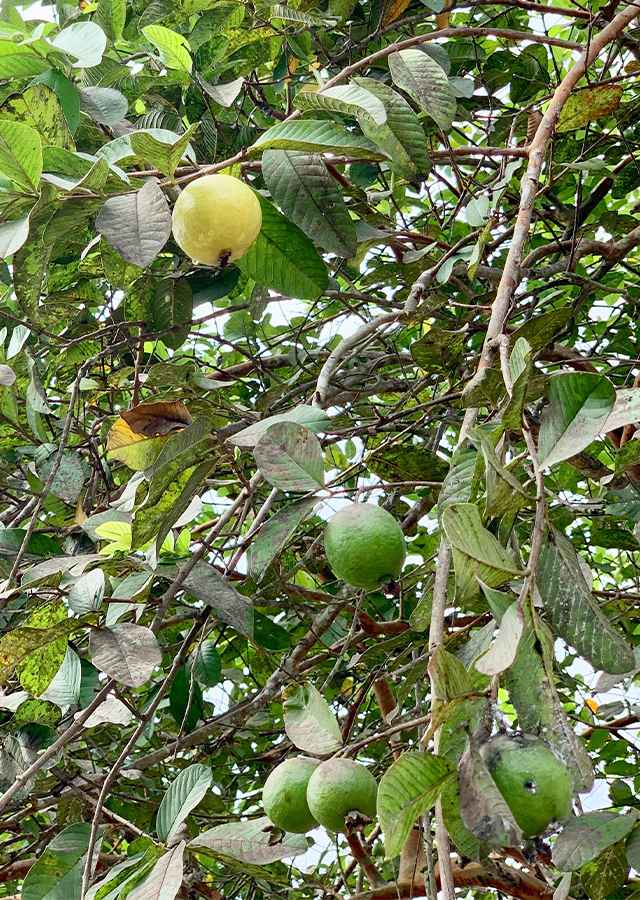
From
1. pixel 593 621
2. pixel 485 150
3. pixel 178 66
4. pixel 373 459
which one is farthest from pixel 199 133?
pixel 593 621

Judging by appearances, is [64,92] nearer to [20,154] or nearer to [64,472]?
[20,154]

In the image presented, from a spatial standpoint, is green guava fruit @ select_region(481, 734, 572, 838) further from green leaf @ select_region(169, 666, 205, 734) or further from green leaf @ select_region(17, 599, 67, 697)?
green leaf @ select_region(169, 666, 205, 734)

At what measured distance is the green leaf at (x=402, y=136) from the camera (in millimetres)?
1276

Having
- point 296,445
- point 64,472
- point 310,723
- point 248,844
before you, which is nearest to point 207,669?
point 64,472

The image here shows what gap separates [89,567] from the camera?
1.35 metres

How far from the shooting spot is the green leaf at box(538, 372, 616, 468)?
0.80 meters

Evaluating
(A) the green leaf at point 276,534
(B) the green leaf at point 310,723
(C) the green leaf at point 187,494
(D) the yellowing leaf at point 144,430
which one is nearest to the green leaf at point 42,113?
(D) the yellowing leaf at point 144,430

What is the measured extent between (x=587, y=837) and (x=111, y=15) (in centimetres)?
172

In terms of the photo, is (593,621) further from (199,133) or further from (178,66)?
(199,133)

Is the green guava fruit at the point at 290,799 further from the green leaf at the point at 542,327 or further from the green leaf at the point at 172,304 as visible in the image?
the green leaf at the point at 172,304

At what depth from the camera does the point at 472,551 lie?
68cm

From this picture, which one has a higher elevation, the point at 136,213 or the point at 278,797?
the point at 136,213

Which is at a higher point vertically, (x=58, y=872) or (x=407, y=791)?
(x=407, y=791)

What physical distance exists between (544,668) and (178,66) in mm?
1049
